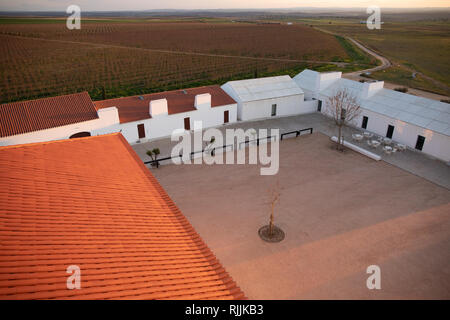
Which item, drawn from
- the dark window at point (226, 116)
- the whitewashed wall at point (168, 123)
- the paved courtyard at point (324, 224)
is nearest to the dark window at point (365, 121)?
the paved courtyard at point (324, 224)

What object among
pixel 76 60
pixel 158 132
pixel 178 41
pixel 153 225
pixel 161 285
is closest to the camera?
pixel 161 285

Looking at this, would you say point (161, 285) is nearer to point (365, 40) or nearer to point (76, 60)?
point (76, 60)

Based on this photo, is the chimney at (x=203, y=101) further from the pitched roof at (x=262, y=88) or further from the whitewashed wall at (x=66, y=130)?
the whitewashed wall at (x=66, y=130)

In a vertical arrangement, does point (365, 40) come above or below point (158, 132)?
above

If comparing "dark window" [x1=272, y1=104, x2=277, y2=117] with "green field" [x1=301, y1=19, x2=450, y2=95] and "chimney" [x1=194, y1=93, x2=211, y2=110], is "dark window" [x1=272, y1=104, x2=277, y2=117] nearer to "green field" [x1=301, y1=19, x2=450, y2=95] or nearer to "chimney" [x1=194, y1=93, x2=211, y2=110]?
"chimney" [x1=194, y1=93, x2=211, y2=110]

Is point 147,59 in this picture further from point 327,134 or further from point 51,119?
point 327,134

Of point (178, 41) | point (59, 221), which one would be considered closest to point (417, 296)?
point (59, 221)

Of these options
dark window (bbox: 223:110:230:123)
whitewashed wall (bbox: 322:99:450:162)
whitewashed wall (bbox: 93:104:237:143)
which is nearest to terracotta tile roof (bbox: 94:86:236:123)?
whitewashed wall (bbox: 93:104:237:143)
